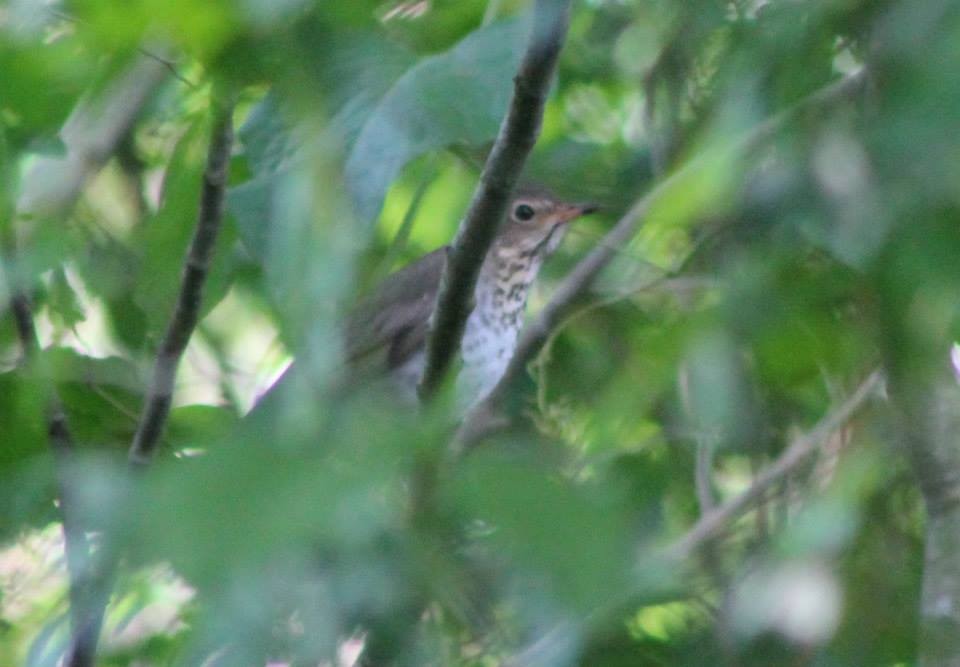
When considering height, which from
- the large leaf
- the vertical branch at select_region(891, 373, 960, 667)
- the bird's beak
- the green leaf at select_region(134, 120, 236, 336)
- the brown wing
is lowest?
the brown wing

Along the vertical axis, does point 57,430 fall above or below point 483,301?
above

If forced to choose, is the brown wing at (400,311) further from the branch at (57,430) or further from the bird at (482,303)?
the branch at (57,430)

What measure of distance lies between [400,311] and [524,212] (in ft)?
1.44

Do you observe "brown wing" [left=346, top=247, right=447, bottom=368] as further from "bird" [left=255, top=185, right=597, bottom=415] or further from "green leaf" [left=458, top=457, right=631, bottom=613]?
"green leaf" [left=458, top=457, right=631, bottom=613]

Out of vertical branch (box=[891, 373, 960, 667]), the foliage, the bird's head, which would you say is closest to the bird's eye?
the bird's head

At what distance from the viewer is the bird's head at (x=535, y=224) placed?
13.1 feet

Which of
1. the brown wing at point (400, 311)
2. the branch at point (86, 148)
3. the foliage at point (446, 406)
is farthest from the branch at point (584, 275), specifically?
the branch at point (86, 148)

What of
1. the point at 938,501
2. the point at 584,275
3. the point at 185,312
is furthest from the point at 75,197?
the point at 938,501

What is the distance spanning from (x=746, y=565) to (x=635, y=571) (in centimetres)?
94

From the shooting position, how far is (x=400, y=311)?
13.1 ft

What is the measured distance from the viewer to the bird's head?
4008mm

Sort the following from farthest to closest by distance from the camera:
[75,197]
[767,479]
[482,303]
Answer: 1. [482,303]
2. [75,197]
3. [767,479]

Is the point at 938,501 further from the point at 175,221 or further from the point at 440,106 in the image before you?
the point at 175,221

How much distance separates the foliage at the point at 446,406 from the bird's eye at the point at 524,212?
1.37 metres
